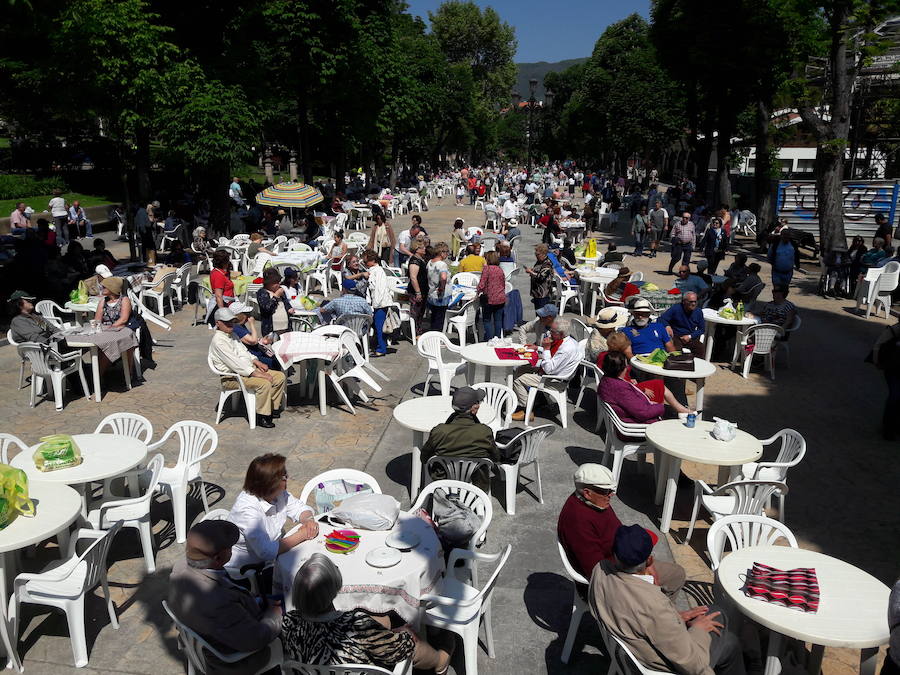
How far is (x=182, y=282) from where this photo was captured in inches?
539

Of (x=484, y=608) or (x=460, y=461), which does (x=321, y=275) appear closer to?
(x=460, y=461)

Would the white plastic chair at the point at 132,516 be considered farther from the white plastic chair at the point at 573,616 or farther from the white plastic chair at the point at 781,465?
the white plastic chair at the point at 781,465

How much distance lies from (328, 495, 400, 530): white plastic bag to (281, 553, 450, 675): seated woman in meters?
0.85

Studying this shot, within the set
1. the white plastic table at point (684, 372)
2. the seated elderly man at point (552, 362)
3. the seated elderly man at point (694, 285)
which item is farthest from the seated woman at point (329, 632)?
the seated elderly man at point (694, 285)

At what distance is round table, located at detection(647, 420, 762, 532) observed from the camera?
18.4 ft

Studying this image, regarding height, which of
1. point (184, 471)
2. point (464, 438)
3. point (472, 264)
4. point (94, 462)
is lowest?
point (184, 471)

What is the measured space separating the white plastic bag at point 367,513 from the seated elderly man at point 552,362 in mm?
3670

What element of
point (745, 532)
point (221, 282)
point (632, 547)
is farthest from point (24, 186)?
point (632, 547)

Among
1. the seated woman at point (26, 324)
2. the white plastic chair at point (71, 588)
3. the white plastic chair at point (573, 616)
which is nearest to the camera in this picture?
the white plastic chair at point (71, 588)

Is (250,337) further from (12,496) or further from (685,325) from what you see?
(685,325)

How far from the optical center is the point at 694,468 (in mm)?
7086

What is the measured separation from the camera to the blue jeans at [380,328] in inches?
421

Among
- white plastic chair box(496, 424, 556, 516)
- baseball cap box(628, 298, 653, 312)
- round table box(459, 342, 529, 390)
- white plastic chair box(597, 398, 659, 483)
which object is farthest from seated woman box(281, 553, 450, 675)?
baseball cap box(628, 298, 653, 312)

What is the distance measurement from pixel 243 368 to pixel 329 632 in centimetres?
478
